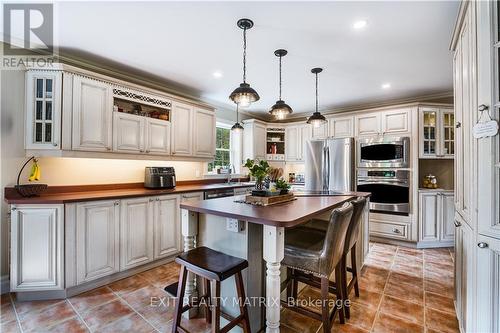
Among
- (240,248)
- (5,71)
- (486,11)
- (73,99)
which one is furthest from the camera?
(73,99)

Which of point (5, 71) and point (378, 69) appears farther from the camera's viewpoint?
point (378, 69)

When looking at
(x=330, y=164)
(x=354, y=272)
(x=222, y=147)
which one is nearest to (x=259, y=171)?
(x=354, y=272)

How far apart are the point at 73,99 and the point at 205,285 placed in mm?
2396

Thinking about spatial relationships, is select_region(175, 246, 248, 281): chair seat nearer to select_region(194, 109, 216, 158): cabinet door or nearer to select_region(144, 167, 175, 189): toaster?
select_region(144, 167, 175, 189): toaster

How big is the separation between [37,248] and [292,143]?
4554 millimetres

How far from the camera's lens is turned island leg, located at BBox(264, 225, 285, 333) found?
1531 mm

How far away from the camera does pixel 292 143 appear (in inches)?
216

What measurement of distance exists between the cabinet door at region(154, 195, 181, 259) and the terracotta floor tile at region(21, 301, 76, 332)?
1018 millimetres

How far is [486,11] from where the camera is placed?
1.31m

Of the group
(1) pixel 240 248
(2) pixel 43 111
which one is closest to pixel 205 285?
(1) pixel 240 248

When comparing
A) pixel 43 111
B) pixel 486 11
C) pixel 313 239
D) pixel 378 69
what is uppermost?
pixel 378 69

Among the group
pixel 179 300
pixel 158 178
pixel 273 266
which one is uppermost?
pixel 158 178

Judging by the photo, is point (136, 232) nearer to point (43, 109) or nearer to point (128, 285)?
point (128, 285)

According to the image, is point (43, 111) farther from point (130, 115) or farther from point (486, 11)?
point (486, 11)
